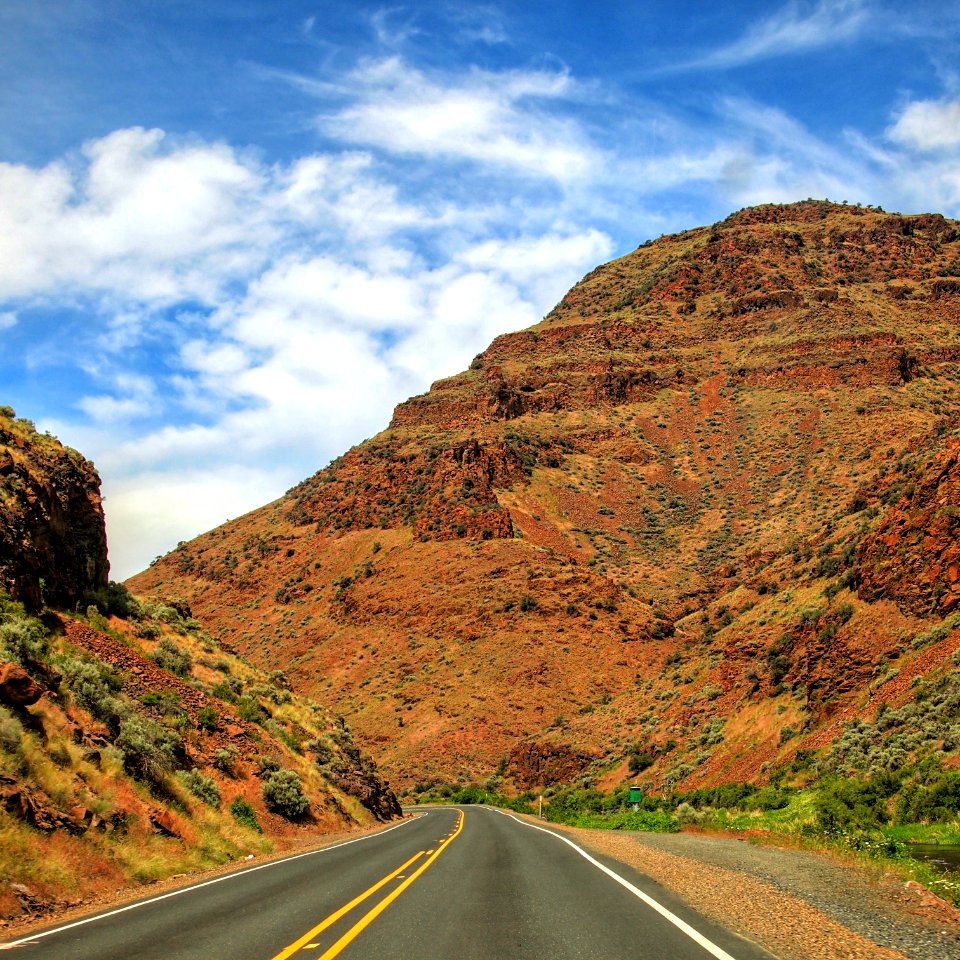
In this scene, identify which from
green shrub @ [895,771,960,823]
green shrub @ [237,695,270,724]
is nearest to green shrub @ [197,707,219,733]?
green shrub @ [237,695,270,724]

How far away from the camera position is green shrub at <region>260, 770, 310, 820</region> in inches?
867

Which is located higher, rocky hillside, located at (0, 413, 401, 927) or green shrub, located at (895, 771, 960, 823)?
rocky hillside, located at (0, 413, 401, 927)

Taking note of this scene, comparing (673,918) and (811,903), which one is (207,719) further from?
(811,903)

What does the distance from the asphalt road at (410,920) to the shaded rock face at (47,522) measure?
33.3 feet

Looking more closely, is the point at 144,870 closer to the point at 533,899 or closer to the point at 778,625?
the point at 533,899

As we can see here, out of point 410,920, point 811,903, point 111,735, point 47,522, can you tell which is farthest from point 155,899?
point 47,522

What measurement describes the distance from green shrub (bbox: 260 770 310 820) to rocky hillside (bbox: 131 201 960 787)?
1618 cm

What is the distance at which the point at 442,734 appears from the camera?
58281 millimetres

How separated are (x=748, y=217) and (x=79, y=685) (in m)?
159

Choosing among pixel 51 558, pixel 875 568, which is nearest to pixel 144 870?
pixel 51 558

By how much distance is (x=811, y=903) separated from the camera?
9.22m

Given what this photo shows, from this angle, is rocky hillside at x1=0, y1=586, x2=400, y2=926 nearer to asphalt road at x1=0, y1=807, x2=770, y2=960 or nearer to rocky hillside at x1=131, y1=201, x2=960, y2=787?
asphalt road at x1=0, y1=807, x2=770, y2=960

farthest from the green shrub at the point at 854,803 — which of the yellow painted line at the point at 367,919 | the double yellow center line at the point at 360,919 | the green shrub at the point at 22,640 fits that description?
the green shrub at the point at 22,640

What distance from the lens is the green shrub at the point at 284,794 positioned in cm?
2203
